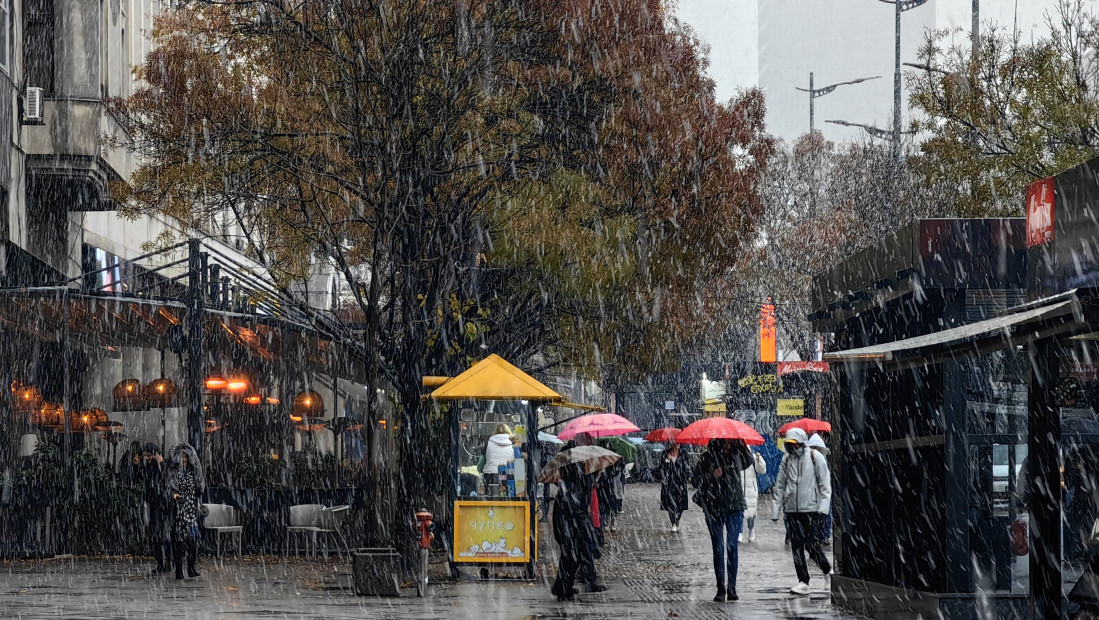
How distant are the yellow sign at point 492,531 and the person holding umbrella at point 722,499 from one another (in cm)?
274

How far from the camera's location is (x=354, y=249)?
992 inches

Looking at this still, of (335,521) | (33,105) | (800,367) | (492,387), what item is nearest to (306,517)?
(335,521)

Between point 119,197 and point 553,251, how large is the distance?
25.3 feet

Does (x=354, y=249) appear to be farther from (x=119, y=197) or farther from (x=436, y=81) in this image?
(x=436, y=81)

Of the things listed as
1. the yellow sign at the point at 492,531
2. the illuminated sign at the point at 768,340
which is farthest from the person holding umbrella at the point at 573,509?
the illuminated sign at the point at 768,340

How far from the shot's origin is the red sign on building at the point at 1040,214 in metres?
13.0

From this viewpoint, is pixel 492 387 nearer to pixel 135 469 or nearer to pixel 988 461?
pixel 988 461

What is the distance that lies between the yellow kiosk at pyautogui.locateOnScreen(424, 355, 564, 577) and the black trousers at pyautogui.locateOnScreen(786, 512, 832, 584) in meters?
3.08

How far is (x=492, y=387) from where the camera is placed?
17297mm

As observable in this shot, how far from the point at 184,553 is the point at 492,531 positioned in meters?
3.70

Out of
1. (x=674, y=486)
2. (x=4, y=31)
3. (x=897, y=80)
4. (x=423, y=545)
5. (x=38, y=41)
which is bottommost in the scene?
(x=423, y=545)

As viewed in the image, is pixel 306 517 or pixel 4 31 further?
pixel 4 31

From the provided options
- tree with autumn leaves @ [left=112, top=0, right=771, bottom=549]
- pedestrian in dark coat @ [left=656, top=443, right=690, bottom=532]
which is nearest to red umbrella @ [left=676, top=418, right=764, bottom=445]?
tree with autumn leaves @ [left=112, top=0, right=771, bottom=549]

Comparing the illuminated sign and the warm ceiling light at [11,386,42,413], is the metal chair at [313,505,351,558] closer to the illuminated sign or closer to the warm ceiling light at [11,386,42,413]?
the warm ceiling light at [11,386,42,413]
